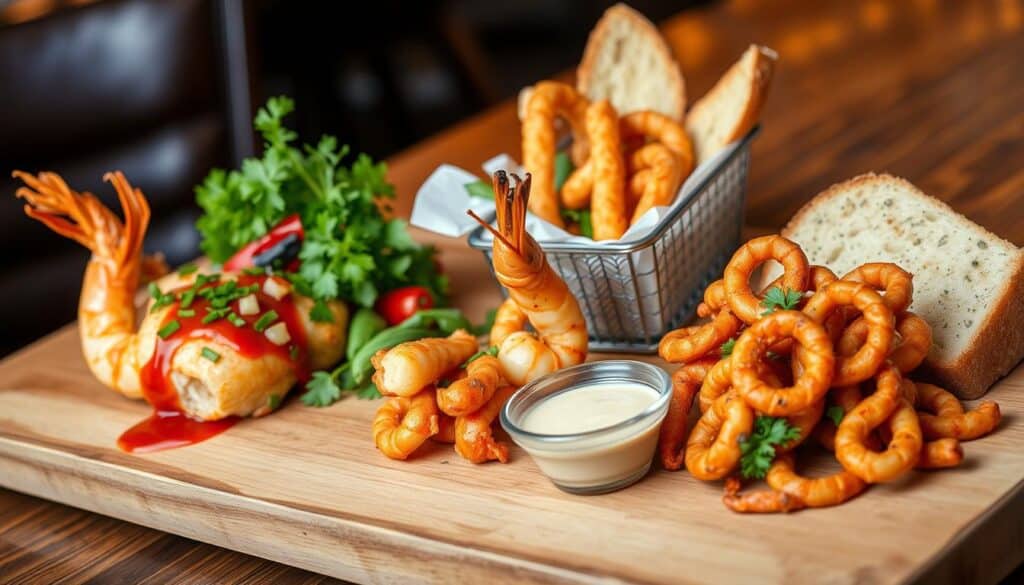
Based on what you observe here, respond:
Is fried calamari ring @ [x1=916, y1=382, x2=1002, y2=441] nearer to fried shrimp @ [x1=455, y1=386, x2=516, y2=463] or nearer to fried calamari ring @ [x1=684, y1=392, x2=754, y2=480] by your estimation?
fried calamari ring @ [x1=684, y1=392, x2=754, y2=480]

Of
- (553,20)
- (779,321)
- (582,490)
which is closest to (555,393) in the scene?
(582,490)

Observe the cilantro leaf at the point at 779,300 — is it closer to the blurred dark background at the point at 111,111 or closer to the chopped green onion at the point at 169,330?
the chopped green onion at the point at 169,330

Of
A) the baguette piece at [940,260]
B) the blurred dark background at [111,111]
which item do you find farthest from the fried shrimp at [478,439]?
the blurred dark background at [111,111]

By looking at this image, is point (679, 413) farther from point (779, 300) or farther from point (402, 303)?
point (402, 303)

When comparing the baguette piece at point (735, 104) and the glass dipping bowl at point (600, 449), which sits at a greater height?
the baguette piece at point (735, 104)

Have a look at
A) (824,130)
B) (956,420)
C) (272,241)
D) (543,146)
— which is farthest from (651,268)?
(824,130)

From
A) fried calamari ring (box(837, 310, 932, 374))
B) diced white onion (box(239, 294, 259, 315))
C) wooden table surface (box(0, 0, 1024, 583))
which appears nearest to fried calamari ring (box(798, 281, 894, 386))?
fried calamari ring (box(837, 310, 932, 374))
